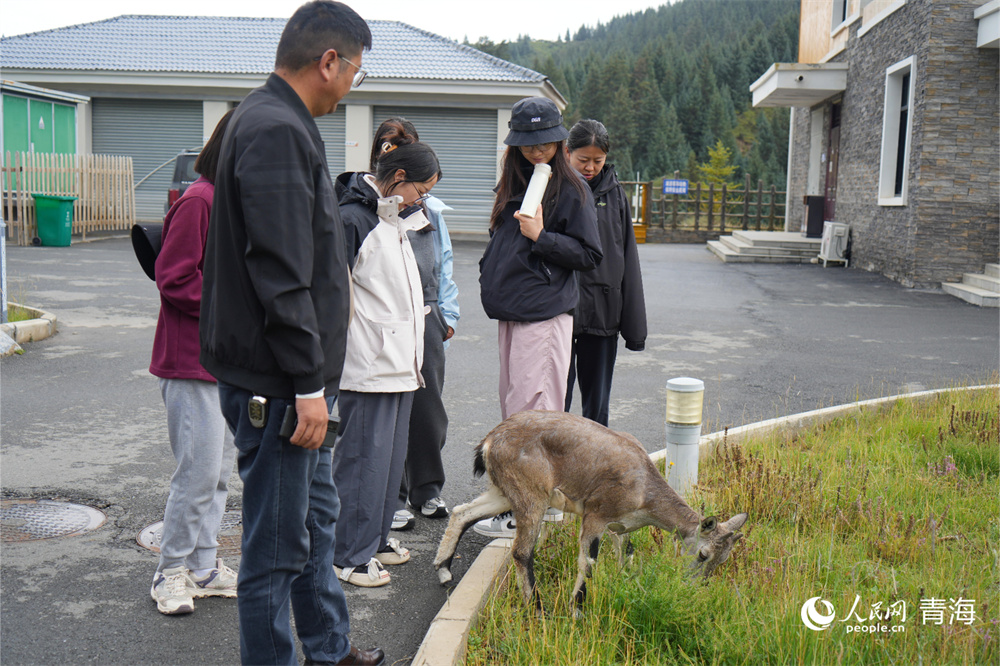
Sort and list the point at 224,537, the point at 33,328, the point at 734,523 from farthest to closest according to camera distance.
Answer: the point at 33,328, the point at 224,537, the point at 734,523

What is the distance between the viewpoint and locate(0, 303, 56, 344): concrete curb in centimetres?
931

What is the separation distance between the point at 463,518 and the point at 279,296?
184 centimetres

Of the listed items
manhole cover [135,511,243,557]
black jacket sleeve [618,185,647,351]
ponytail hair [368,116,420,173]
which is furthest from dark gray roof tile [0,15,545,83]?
manhole cover [135,511,243,557]

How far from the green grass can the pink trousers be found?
620mm

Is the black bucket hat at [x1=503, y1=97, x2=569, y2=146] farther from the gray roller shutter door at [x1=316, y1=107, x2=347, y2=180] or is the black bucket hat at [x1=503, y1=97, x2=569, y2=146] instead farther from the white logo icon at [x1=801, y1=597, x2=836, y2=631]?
the gray roller shutter door at [x1=316, y1=107, x2=347, y2=180]

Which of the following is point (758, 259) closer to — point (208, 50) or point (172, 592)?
point (208, 50)

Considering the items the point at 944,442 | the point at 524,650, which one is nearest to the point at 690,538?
the point at 524,650

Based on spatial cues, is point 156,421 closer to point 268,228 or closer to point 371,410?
point 371,410

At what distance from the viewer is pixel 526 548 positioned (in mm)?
3711

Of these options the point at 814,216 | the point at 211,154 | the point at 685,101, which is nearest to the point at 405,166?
the point at 211,154

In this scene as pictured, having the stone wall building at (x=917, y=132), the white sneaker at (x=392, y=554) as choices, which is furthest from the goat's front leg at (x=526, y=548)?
the stone wall building at (x=917, y=132)

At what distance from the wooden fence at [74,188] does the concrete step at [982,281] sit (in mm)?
16908

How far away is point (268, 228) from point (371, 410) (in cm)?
155

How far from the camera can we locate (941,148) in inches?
644
